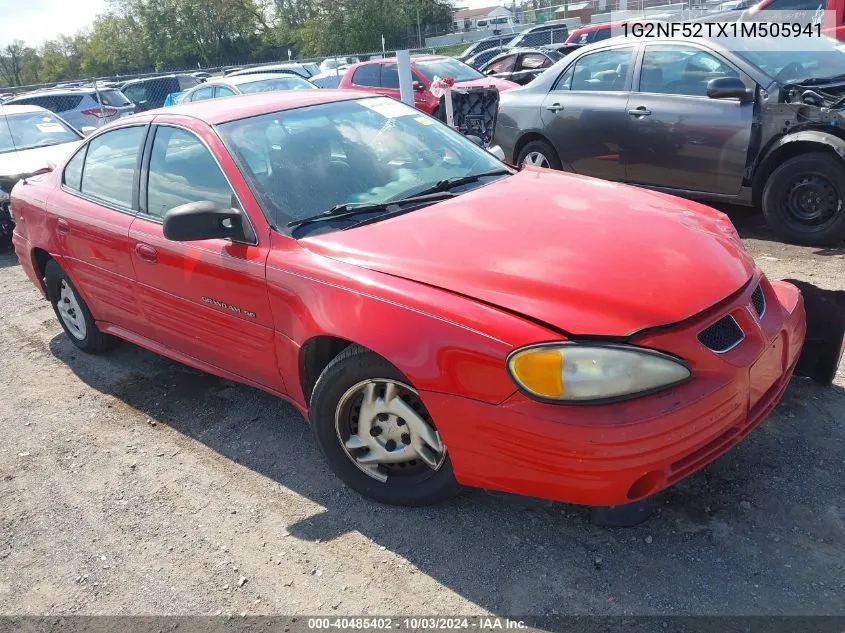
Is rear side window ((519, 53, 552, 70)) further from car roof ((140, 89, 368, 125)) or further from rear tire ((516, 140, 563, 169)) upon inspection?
car roof ((140, 89, 368, 125))

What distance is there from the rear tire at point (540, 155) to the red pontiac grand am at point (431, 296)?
11.0 feet

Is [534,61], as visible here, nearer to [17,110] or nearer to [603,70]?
[603,70]

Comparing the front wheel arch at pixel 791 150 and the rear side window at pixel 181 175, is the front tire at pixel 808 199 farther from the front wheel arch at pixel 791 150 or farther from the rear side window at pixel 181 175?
the rear side window at pixel 181 175

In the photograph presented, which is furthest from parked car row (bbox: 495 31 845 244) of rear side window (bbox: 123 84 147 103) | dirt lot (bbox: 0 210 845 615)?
rear side window (bbox: 123 84 147 103)

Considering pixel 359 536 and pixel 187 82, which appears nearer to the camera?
pixel 359 536

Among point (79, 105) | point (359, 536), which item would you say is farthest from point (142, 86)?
point (359, 536)

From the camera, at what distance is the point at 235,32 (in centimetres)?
6341

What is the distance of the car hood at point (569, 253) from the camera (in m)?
2.46

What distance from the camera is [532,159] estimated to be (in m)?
7.46

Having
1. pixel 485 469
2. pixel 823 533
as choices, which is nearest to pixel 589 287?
pixel 485 469

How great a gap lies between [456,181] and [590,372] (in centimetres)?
158

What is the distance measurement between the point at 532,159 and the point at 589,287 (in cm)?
522

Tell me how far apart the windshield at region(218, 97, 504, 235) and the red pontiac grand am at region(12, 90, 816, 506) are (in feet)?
0.04

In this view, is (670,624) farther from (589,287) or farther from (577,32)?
(577,32)
